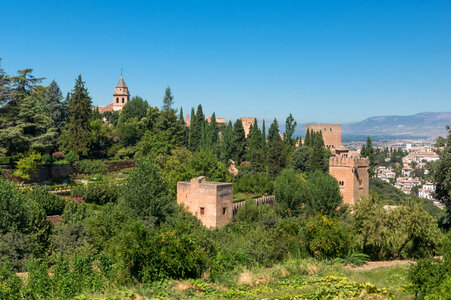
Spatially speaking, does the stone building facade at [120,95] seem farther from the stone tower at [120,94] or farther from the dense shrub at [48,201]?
the dense shrub at [48,201]

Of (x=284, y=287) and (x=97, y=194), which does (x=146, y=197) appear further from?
(x=284, y=287)

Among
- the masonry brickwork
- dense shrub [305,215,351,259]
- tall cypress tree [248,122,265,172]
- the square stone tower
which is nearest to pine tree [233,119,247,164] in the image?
tall cypress tree [248,122,265,172]

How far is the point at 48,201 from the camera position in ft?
80.3

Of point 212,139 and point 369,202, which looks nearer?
point 369,202

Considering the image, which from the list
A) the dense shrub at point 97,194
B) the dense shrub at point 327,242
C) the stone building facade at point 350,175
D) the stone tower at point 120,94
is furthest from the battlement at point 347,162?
the stone tower at point 120,94

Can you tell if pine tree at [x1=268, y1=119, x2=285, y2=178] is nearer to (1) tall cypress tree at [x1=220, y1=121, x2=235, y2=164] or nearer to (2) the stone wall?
(1) tall cypress tree at [x1=220, y1=121, x2=235, y2=164]

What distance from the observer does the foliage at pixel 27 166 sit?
3017 cm

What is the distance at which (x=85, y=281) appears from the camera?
11602mm

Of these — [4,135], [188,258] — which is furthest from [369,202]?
[4,135]

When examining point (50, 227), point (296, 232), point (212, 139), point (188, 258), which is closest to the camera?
point (188, 258)

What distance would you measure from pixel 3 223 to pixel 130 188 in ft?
19.3

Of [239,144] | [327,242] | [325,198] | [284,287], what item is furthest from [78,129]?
[284,287]

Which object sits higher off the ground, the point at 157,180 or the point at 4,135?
the point at 4,135

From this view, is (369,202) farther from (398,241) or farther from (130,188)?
(130,188)
